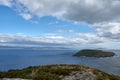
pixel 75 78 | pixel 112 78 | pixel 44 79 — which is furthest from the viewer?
pixel 112 78

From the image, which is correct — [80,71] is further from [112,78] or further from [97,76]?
[112,78]

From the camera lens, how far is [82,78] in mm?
20078

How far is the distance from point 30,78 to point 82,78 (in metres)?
5.36

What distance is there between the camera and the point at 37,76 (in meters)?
18.8

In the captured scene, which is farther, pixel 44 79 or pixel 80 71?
pixel 80 71

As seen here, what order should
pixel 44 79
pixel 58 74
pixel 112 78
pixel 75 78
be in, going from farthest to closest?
pixel 112 78 → pixel 58 74 → pixel 75 78 → pixel 44 79

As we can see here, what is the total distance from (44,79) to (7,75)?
5428 millimetres

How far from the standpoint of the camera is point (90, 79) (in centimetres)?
2023

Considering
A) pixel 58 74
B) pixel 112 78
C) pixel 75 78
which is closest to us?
pixel 75 78

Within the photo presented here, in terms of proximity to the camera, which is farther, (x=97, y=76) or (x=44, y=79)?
(x=97, y=76)

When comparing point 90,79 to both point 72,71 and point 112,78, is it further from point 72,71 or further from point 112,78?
point 112,78

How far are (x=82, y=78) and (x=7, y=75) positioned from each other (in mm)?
8214

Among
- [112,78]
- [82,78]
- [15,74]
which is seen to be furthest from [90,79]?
[15,74]

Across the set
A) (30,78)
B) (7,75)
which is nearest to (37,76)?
(30,78)
